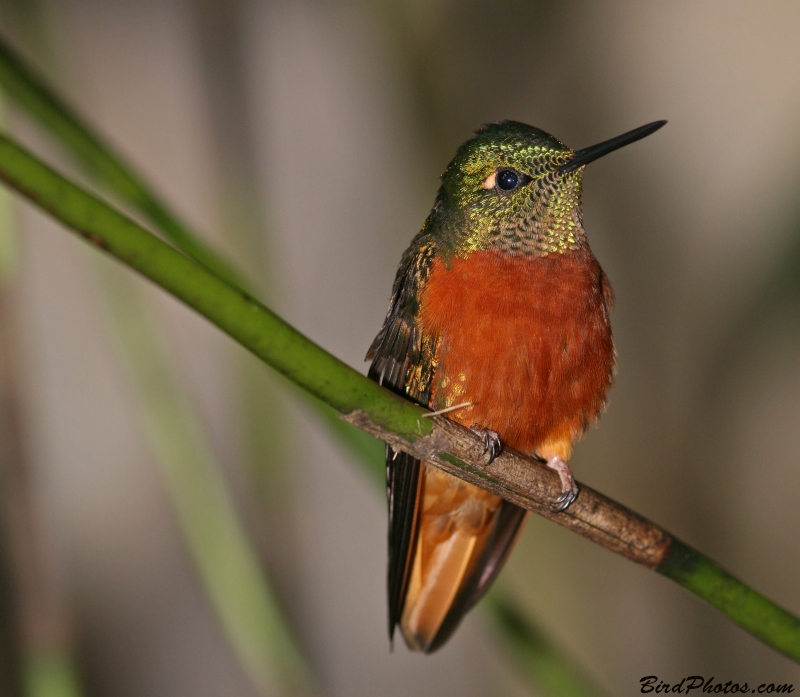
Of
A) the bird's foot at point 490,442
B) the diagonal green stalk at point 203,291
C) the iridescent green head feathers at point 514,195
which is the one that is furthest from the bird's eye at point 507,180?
the diagonal green stalk at point 203,291

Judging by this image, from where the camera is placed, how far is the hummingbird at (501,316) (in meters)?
1.14

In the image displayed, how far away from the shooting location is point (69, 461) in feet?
8.36

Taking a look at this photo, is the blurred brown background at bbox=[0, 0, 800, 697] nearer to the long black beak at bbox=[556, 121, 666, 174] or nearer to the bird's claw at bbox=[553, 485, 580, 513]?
the long black beak at bbox=[556, 121, 666, 174]

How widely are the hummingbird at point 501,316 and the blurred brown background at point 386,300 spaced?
1.23 m

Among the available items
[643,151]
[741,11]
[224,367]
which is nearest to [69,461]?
[224,367]

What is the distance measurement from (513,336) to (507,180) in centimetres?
25

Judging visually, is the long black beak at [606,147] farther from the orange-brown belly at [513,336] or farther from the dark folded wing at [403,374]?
the dark folded wing at [403,374]

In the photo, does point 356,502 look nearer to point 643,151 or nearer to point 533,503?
point 643,151

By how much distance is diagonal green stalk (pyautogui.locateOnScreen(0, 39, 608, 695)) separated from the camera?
728 mm

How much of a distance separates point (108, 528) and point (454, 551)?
155 centimetres

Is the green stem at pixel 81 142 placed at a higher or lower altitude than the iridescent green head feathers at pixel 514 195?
lower

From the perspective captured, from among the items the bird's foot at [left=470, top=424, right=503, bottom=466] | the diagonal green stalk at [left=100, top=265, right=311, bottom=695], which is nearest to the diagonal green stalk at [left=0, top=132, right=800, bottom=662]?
the bird's foot at [left=470, top=424, right=503, bottom=466]

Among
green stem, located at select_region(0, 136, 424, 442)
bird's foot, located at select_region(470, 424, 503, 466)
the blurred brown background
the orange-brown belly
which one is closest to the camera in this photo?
green stem, located at select_region(0, 136, 424, 442)

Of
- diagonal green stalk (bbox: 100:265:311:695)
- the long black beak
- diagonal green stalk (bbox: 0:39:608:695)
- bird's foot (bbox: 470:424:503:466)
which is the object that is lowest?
diagonal green stalk (bbox: 100:265:311:695)
